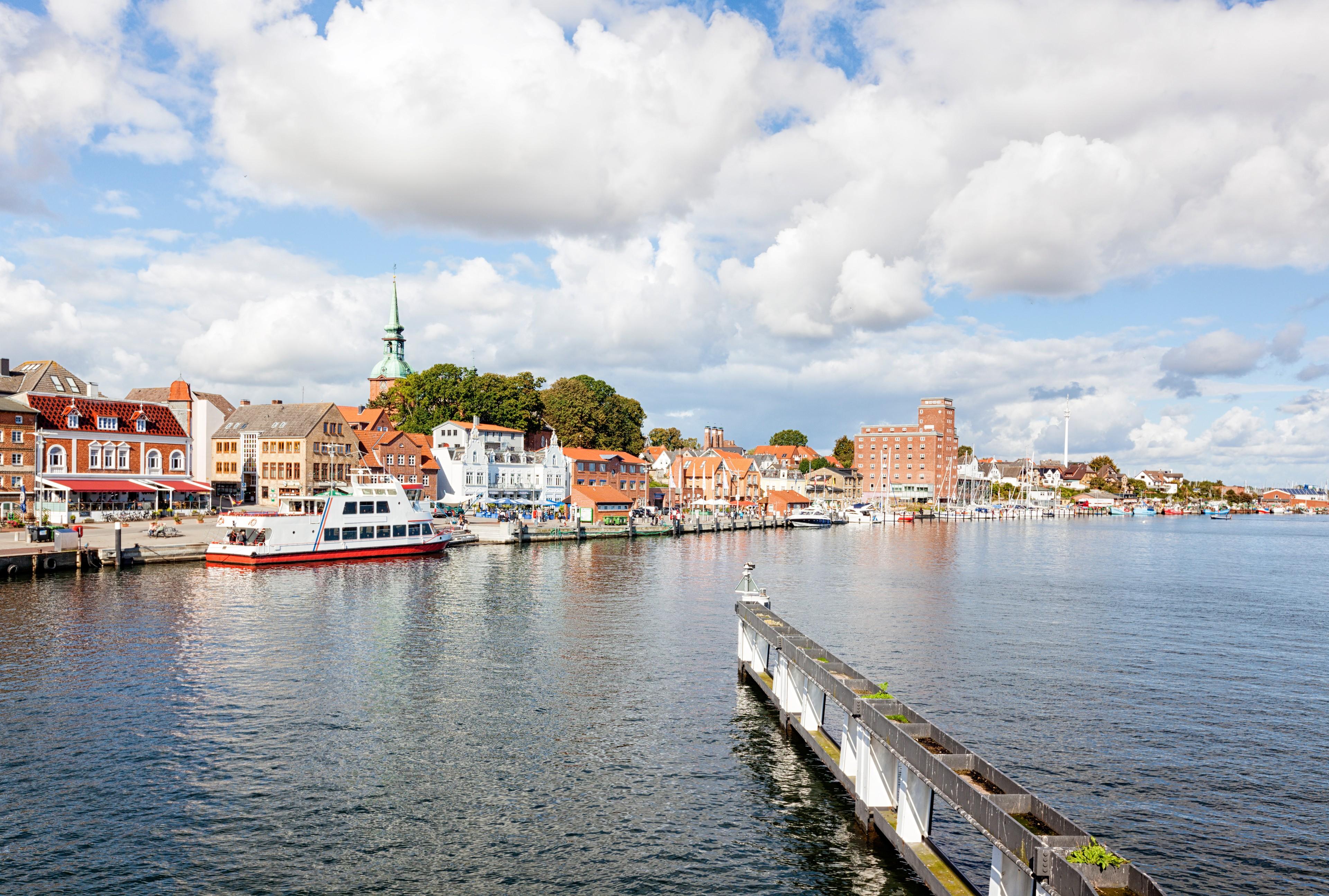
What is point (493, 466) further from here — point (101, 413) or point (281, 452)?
point (101, 413)

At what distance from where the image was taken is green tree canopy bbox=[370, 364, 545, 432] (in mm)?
122812

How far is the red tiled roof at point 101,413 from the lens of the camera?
81000 millimetres

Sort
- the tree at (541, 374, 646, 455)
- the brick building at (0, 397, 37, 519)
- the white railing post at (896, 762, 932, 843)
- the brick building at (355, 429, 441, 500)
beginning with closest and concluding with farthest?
the white railing post at (896, 762, 932, 843) → the brick building at (0, 397, 37, 519) → the brick building at (355, 429, 441, 500) → the tree at (541, 374, 646, 455)

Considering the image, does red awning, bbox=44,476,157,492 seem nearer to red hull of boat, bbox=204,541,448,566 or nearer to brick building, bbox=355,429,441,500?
brick building, bbox=355,429,441,500

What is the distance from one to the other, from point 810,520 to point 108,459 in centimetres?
10383

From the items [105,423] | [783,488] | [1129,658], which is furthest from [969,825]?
[783,488]

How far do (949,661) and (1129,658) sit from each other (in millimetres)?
8561

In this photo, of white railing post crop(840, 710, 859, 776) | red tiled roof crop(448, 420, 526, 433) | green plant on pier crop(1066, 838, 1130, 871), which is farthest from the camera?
red tiled roof crop(448, 420, 526, 433)

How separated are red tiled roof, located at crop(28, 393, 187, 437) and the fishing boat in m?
94.4

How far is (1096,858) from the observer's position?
11.3m

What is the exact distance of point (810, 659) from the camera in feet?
74.6

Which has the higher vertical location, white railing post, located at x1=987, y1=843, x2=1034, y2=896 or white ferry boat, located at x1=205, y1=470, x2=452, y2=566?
white ferry boat, located at x1=205, y1=470, x2=452, y2=566

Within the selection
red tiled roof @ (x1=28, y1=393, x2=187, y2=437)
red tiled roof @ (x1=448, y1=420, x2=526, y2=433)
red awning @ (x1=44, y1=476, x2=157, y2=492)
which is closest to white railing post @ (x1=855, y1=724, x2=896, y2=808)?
red awning @ (x1=44, y1=476, x2=157, y2=492)

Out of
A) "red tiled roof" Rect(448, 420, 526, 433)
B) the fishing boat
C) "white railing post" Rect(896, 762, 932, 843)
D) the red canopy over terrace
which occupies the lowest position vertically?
the fishing boat
